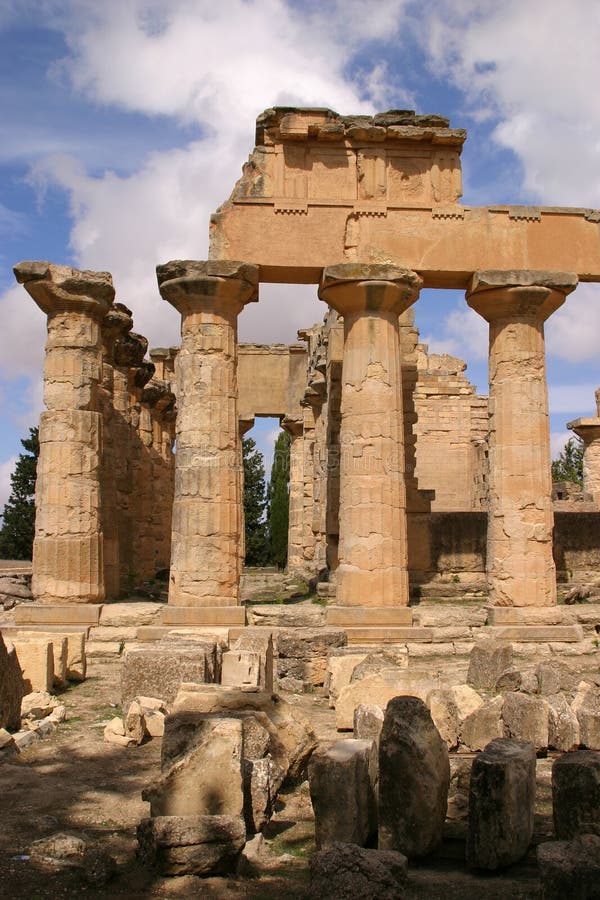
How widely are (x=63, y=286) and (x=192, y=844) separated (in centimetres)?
1113

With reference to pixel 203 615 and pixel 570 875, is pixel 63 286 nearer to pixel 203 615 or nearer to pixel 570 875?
pixel 203 615

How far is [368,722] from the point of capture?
7.05 meters

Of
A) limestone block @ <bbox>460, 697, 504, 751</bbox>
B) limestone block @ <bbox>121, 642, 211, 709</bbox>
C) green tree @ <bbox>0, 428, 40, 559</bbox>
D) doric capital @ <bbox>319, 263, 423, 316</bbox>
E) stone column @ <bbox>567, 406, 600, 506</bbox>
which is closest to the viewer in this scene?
limestone block @ <bbox>460, 697, 504, 751</bbox>

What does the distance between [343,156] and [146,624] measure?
805 centimetres

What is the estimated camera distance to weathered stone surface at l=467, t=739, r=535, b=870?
4934mm

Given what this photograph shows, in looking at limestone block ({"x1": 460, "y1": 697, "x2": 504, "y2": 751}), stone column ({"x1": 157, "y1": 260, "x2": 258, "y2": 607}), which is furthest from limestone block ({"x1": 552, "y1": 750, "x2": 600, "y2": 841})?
stone column ({"x1": 157, "y1": 260, "x2": 258, "y2": 607})

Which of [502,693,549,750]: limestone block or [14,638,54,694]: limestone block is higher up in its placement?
[14,638,54,694]: limestone block

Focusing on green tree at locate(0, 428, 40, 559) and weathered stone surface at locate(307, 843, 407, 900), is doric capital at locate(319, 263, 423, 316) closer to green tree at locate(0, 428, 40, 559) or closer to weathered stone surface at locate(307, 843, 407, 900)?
weathered stone surface at locate(307, 843, 407, 900)

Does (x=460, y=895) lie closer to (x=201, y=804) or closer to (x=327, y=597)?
(x=201, y=804)

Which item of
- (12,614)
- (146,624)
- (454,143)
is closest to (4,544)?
(12,614)

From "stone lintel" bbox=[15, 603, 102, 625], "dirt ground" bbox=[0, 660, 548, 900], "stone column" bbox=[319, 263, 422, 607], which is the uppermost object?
"stone column" bbox=[319, 263, 422, 607]

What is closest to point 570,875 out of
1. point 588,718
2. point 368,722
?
point 368,722

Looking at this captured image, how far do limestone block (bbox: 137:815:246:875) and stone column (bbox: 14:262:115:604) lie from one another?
364 inches

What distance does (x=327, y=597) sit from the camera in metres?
16.8
